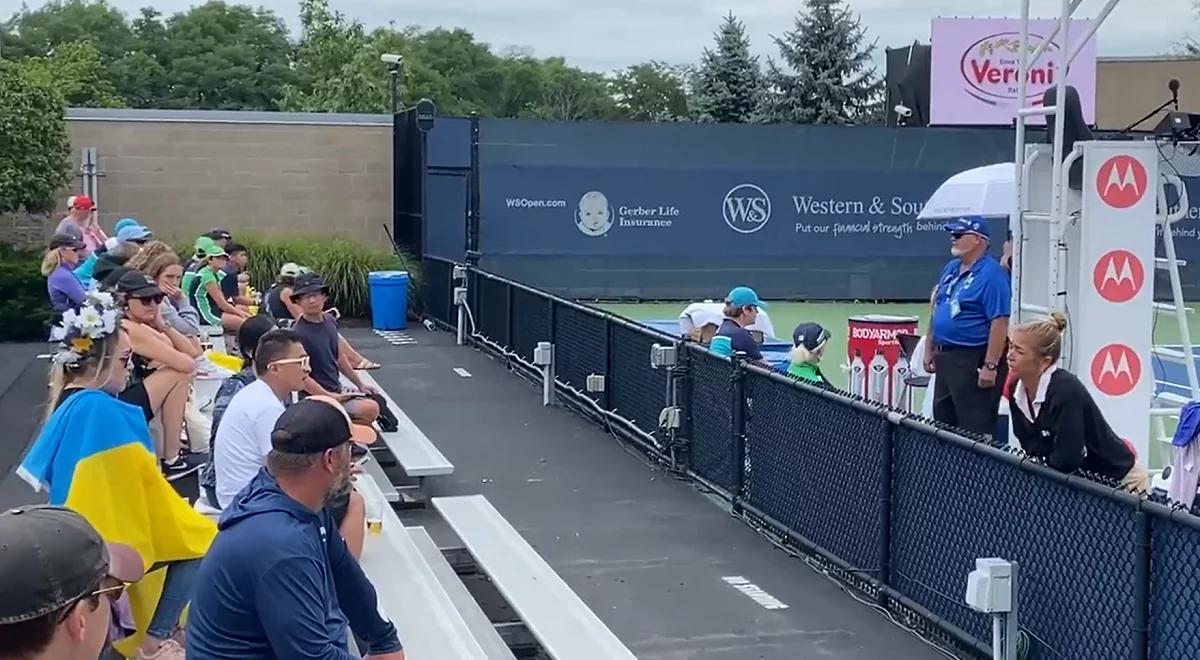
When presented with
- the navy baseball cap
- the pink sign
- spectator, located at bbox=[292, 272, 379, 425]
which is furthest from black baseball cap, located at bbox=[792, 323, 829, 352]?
the pink sign

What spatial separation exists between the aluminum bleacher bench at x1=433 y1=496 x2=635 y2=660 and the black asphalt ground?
1.43 ft

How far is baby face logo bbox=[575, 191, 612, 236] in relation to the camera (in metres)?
23.2

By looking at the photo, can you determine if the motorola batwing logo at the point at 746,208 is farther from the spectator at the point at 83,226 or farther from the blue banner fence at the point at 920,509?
the blue banner fence at the point at 920,509

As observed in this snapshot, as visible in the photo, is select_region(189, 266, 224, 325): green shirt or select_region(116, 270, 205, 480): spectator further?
select_region(189, 266, 224, 325): green shirt

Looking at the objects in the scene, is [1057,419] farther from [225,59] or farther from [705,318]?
[225,59]

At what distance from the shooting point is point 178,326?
31.7 ft

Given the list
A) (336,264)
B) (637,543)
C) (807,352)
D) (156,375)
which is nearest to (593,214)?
(336,264)

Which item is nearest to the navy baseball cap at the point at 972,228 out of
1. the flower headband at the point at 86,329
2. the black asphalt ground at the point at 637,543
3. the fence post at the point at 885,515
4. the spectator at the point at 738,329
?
the spectator at the point at 738,329

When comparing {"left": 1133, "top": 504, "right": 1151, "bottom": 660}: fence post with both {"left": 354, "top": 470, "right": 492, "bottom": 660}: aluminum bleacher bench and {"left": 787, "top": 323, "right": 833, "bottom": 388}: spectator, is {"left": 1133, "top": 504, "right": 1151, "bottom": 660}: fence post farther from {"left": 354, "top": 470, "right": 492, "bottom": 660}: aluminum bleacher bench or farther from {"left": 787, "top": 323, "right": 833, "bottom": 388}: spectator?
{"left": 787, "top": 323, "right": 833, "bottom": 388}: spectator

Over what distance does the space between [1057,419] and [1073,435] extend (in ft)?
0.30

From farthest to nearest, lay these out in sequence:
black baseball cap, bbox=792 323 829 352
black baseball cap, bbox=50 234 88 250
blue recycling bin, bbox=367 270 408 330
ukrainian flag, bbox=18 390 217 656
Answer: blue recycling bin, bbox=367 270 408 330, black baseball cap, bbox=50 234 88 250, black baseball cap, bbox=792 323 829 352, ukrainian flag, bbox=18 390 217 656

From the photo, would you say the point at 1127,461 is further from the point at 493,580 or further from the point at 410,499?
the point at 410,499

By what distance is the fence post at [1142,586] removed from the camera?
16.5ft

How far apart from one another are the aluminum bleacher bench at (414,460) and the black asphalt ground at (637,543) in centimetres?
17
